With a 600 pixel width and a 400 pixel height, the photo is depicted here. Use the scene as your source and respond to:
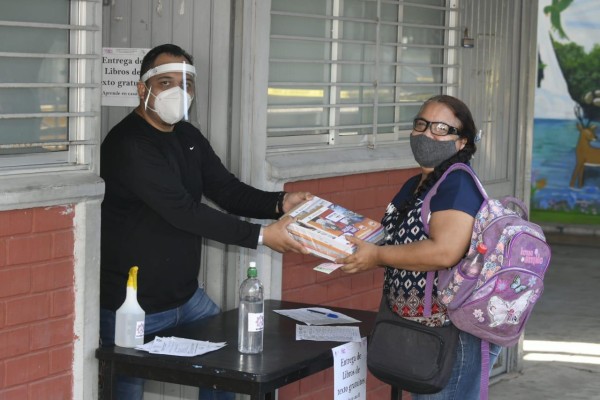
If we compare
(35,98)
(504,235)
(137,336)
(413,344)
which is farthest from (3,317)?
(504,235)

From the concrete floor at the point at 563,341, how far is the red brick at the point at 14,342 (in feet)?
13.6

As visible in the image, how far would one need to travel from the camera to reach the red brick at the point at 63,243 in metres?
3.91

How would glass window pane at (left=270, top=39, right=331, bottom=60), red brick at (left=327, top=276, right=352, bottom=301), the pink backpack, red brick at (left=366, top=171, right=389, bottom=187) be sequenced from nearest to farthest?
the pink backpack
glass window pane at (left=270, top=39, right=331, bottom=60)
red brick at (left=327, top=276, right=352, bottom=301)
red brick at (left=366, top=171, right=389, bottom=187)

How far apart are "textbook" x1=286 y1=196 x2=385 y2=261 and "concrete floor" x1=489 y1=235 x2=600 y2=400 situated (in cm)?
329

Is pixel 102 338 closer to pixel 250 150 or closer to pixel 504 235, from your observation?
pixel 250 150

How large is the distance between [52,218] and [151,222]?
1.75ft

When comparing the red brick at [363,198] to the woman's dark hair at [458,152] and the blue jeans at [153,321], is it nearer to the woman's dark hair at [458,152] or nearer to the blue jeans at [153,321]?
the blue jeans at [153,321]

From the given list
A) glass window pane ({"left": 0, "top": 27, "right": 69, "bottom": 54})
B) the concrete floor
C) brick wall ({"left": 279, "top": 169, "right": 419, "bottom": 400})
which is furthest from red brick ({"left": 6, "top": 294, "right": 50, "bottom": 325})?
the concrete floor

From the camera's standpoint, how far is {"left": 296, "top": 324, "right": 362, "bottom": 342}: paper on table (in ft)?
14.1

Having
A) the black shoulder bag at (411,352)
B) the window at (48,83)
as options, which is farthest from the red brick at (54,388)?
the black shoulder bag at (411,352)

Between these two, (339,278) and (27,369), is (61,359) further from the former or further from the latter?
(339,278)

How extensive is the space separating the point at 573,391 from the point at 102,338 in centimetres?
414

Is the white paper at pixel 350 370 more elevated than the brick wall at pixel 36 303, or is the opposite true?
the brick wall at pixel 36 303

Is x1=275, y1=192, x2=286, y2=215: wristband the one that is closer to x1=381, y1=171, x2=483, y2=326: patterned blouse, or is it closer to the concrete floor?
x1=381, y1=171, x2=483, y2=326: patterned blouse
